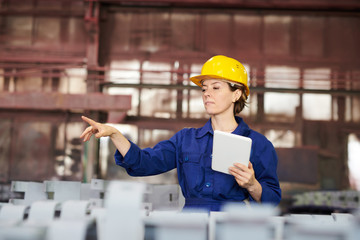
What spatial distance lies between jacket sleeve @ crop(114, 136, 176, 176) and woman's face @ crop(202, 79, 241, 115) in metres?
0.33

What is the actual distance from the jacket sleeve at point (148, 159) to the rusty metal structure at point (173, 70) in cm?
546

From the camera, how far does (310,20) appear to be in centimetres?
830

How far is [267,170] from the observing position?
7.54 feet

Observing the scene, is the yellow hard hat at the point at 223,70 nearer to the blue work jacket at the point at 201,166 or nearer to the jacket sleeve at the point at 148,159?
the blue work jacket at the point at 201,166

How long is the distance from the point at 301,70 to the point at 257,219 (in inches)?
301

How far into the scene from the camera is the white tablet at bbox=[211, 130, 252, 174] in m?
1.79

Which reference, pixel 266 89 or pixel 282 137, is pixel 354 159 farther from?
pixel 266 89

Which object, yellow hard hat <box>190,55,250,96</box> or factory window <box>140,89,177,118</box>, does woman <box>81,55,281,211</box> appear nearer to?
yellow hard hat <box>190,55,250,96</box>

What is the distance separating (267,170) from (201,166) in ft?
1.25

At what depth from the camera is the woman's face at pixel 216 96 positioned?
2.47 m

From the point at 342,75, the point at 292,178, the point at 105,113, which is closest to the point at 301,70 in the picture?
the point at 342,75

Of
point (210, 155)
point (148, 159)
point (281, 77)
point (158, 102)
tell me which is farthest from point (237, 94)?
point (281, 77)

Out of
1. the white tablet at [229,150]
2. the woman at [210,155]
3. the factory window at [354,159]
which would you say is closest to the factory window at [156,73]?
the factory window at [354,159]

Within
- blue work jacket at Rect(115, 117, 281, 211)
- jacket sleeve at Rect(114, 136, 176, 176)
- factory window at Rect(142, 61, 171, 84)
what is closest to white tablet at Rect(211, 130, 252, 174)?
blue work jacket at Rect(115, 117, 281, 211)
